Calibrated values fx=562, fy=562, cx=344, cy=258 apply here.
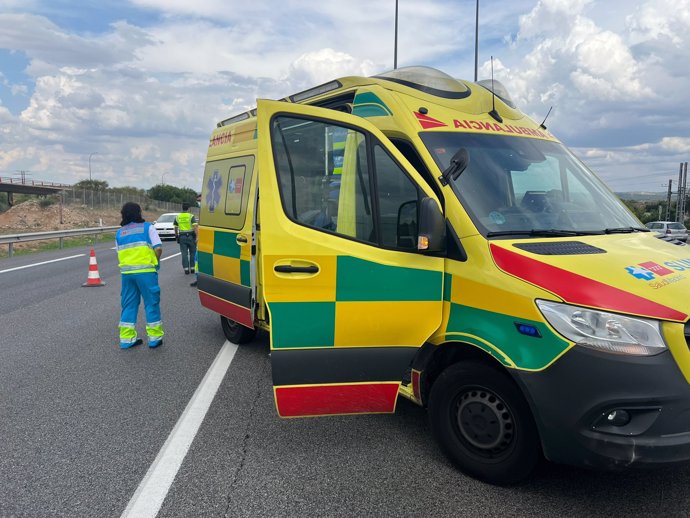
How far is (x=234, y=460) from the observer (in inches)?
137

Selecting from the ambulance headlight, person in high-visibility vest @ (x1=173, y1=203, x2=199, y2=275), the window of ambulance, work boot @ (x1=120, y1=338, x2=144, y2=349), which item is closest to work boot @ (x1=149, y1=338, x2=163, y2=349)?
work boot @ (x1=120, y1=338, x2=144, y2=349)

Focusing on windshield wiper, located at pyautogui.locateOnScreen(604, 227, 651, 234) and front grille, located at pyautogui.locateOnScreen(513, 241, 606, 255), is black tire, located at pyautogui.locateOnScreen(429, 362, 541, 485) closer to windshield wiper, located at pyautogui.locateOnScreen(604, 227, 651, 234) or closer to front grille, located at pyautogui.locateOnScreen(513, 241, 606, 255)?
front grille, located at pyautogui.locateOnScreen(513, 241, 606, 255)

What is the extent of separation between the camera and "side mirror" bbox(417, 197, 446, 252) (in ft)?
10.0

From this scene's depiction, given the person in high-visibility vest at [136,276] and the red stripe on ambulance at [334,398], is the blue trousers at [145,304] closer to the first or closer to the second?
the person in high-visibility vest at [136,276]

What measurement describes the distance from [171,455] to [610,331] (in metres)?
2.66

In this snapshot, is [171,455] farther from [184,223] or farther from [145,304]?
[184,223]

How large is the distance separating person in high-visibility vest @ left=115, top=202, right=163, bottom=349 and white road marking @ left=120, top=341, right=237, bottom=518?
54.3 inches

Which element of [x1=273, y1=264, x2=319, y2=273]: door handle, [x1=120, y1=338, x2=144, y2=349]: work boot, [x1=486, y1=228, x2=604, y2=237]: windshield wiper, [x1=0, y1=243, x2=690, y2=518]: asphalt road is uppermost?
[x1=486, y1=228, x2=604, y2=237]: windshield wiper

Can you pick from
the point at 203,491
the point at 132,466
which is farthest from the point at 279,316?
the point at 132,466

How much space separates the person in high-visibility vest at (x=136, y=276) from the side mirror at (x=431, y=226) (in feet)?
13.1

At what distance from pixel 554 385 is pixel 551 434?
0.88 ft

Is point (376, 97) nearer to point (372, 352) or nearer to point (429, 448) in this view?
point (372, 352)

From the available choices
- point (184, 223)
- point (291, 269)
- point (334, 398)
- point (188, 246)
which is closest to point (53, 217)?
point (184, 223)

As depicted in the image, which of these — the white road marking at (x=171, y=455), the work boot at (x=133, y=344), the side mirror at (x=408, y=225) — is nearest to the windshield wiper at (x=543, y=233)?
the side mirror at (x=408, y=225)
